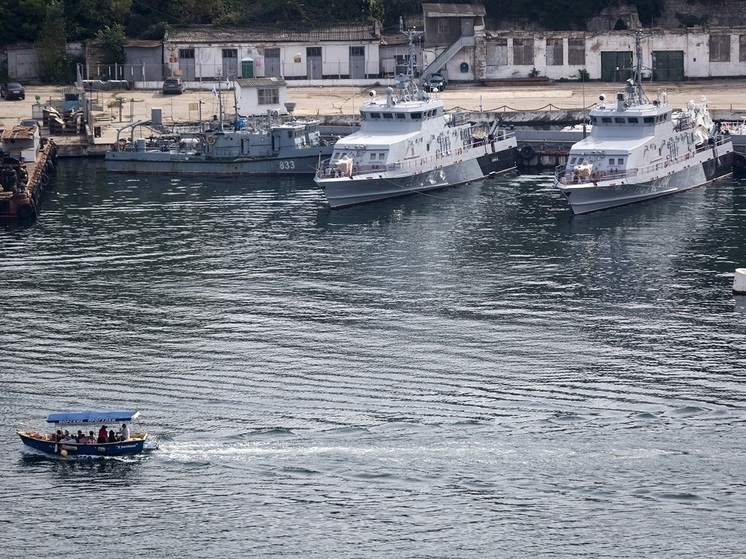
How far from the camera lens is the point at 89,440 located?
6488 centimetres

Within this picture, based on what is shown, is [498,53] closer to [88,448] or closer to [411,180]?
[411,180]

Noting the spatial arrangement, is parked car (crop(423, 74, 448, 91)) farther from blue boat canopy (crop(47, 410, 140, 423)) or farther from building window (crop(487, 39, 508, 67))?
blue boat canopy (crop(47, 410, 140, 423))

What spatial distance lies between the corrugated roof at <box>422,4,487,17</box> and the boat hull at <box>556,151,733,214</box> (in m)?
38.1

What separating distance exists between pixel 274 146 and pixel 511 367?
62.5 metres

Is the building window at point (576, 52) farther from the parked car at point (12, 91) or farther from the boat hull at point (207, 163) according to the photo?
the parked car at point (12, 91)

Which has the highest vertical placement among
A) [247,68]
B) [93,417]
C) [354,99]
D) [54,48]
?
[54,48]

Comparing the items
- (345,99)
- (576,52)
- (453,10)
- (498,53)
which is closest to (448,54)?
(453,10)

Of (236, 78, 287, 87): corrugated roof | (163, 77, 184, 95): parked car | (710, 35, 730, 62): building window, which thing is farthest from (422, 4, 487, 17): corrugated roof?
(163, 77, 184, 95): parked car

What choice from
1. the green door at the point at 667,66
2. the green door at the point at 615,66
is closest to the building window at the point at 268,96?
the green door at the point at 615,66

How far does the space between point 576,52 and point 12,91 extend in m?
55.4

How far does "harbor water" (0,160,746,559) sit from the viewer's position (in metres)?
58.5

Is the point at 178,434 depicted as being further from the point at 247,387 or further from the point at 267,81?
the point at 267,81

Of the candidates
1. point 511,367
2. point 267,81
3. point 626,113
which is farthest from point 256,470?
point 267,81

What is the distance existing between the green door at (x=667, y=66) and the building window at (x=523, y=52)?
12.1 metres
